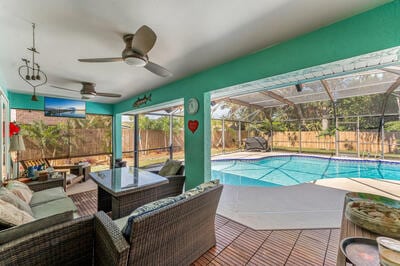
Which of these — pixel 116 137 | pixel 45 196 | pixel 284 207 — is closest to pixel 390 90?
pixel 284 207

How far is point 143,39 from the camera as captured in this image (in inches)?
65.4

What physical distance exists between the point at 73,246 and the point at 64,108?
17.5 feet

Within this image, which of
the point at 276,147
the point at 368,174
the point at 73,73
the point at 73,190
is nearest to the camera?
the point at 73,73

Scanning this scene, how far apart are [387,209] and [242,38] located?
1973 mm

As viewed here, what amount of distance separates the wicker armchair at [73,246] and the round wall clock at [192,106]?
2286 millimetres

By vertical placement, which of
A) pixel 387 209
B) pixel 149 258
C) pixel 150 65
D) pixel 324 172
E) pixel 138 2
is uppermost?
pixel 138 2

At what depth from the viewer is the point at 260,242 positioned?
6.84 feet

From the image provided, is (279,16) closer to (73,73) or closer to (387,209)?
(387,209)

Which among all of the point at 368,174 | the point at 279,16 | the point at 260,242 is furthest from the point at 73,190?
the point at 368,174

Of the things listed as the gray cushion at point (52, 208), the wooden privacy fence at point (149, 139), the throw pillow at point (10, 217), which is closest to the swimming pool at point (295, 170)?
the wooden privacy fence at point (149, 139)

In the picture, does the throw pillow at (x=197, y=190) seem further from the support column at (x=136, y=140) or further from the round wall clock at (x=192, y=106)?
the support column at (x=136, y=140)

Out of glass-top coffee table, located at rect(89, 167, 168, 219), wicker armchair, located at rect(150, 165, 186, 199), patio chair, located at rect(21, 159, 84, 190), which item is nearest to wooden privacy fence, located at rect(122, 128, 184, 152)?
patio chair, located at rect(21, 159, 84, 190)

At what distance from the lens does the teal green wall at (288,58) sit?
156 centimetres

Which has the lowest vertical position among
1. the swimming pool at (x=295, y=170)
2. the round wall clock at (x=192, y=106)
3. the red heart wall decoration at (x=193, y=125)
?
the swimming pool at (x=295, y=170)
